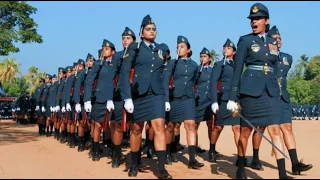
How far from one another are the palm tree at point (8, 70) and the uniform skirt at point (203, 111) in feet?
197

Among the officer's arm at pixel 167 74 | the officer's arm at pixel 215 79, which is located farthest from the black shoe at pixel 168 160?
the officer's arm at pixel 215 79

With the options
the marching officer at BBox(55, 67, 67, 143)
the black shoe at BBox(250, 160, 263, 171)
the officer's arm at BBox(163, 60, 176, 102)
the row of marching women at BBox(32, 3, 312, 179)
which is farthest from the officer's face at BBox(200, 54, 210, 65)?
the marching officer at BBox(55, 67, 67, 143)

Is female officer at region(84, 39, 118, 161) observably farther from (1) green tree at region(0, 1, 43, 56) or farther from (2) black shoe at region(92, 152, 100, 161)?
(1) green tree at region(0, 1, 43, 56)

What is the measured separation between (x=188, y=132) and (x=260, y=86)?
213cm

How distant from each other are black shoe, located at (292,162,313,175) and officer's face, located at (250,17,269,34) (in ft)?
6.78

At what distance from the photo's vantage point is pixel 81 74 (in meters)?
10.8

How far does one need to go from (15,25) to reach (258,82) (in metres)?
17.7

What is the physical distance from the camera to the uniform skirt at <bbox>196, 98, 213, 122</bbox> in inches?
371

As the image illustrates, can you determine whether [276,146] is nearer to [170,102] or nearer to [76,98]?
[170,102]

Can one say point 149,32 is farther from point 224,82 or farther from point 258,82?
point 224,82

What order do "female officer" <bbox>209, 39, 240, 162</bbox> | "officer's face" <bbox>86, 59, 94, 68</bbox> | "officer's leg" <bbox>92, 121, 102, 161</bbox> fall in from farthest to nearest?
1. "officer's face" <bbox>86, 59, 94, 68</bbox>
2. "officer's leg" <bbox>92, 121, 102, 161</bbox>
3. "female officer" <bbox>209, 39, 240, 162</bbox>

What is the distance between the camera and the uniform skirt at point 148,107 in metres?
6.52

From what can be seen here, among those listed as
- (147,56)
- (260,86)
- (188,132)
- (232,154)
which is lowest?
(232,154)

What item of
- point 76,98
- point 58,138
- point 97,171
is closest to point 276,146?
point 97,171
